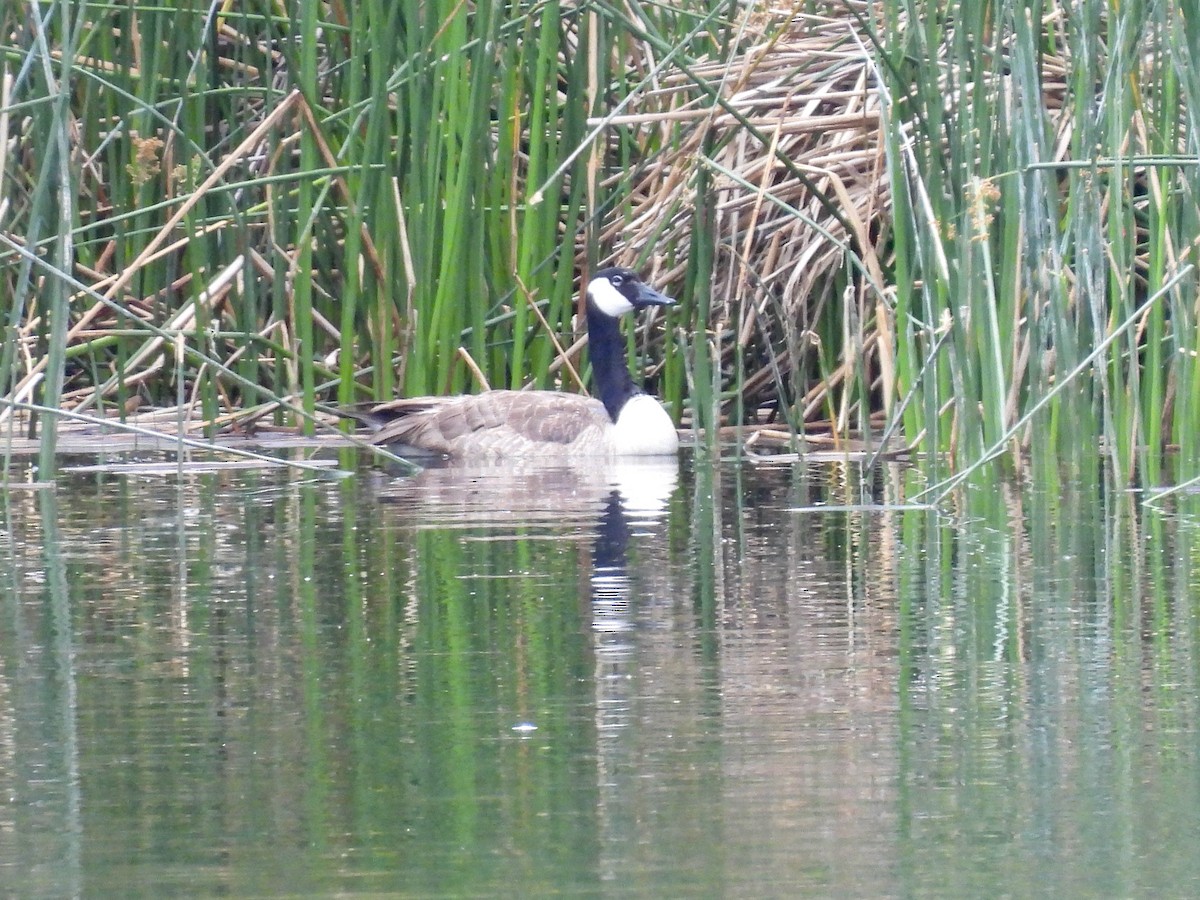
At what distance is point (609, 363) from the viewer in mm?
8336

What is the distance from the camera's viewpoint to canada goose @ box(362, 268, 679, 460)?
753 cm

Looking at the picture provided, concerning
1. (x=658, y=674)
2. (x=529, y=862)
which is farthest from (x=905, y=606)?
(x=529, y=862)

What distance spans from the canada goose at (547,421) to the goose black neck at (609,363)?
0.01 meters

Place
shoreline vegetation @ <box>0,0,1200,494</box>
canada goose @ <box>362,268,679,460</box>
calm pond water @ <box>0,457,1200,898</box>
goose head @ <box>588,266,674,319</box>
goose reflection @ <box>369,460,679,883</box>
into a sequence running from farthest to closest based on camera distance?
goose head @ <box>588,266,674,319</box> → canada goose @ <box>362,268,679,460</box> → shoreline vegetation @ <box>0,0,1200,494</box> → goose reflection @ <box>369,460,679,883</box> → calm pond water @ <box>0,457,1200,898</box>

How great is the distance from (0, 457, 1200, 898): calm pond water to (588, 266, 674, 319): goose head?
2.66 metres

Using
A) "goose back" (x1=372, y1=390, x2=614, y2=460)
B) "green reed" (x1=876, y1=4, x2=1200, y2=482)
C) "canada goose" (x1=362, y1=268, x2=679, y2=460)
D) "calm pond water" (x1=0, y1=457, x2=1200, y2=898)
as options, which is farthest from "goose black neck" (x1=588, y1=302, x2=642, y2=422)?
"calm pond water" (x1=0, y1=457, x2=1200, y2=898)

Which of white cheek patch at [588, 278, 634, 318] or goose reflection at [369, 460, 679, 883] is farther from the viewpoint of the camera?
white cheek patch at [588, 278, 634, 318]

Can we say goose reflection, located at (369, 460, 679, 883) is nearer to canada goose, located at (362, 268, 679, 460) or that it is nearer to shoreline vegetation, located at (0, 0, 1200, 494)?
canada goose, located at (362, 268, 679, 460)

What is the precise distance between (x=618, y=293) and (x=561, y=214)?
753mm

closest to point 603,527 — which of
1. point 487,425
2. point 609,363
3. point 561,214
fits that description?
point 487,425

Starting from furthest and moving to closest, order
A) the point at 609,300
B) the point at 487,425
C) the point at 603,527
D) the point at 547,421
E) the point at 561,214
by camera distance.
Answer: the point at 561,214 < the point at 609,300 < the point at 547,421 < the point at 487,425 < the point at 603,527

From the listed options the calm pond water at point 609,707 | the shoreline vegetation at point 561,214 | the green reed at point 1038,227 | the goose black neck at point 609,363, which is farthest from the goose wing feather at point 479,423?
the calm pond water at point 609,707

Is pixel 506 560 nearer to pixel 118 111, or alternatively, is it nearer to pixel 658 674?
pixel 658 674

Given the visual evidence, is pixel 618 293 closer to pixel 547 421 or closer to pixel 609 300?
pixel 609 300
